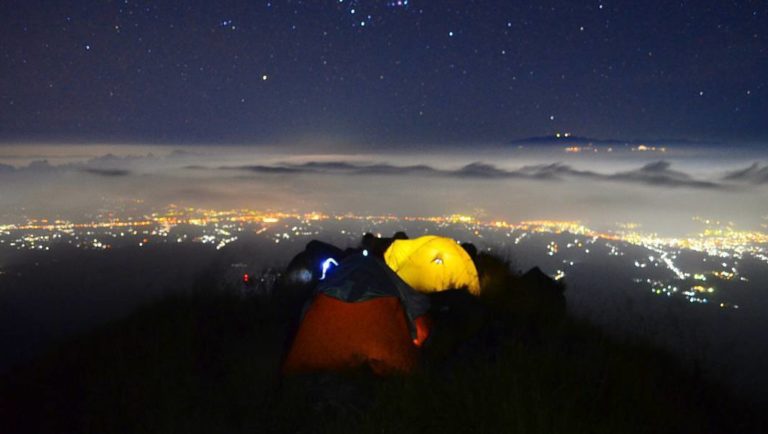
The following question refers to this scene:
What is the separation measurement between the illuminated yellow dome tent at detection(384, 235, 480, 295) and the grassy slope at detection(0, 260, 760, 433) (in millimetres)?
3265

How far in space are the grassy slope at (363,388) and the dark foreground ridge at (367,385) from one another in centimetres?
2

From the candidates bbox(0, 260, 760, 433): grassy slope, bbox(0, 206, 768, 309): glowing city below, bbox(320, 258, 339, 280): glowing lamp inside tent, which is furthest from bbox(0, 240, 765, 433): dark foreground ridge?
bbox(0, 206, 768, 309): glowing city below

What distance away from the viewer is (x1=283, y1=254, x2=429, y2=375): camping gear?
682 centimetres

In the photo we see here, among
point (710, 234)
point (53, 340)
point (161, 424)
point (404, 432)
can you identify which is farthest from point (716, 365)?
point (710, 234)

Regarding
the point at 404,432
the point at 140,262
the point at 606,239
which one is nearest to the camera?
the point at 404,432

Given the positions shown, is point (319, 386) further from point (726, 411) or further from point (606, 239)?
point (606, 239)

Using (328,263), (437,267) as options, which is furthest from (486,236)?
(328,263)

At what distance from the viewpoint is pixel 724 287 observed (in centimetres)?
2133

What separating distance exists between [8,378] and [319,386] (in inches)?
219

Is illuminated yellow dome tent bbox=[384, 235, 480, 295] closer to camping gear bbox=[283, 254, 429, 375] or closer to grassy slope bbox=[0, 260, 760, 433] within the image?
grassy slope bbox=[0, 260, 760, 433]

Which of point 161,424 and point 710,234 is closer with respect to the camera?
point 161,424

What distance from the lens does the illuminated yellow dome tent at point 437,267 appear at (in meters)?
11.9

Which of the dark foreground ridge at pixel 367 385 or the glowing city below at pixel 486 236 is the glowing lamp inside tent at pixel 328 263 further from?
the glowing city below at pixel 486 236

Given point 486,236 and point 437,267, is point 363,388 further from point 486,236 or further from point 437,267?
point 486,236
